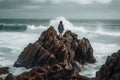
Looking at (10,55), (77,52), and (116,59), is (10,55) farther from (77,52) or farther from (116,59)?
(116,59)

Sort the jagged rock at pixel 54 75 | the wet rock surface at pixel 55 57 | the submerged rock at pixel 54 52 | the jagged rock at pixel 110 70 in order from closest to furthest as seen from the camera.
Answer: the jagged rock at pixel 110 70
the jagged rock at pixel 54 75
the wet rock surface at pixel 55 57
the submerged rock at pixel 54 52

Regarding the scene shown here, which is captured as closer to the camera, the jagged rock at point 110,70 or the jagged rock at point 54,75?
the jagged rock at point 110,70

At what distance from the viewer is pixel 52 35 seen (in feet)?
108

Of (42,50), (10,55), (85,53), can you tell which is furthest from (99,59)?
(10,55)

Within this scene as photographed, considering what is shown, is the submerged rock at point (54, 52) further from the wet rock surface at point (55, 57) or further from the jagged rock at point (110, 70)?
the jagged rock at point (110, 70)

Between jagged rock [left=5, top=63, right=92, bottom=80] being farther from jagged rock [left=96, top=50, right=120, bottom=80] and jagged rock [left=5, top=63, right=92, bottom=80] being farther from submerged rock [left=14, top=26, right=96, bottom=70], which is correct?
submerged rock [left=14, top=26, right=96, bottom=70]

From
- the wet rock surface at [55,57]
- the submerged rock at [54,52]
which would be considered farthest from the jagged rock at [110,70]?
the submerged rock at [54,52]

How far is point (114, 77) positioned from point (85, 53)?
52.3 ft

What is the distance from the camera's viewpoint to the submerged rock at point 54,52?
97.0ft

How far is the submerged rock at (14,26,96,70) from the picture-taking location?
29578 mm

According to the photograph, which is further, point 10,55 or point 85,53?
point 10,55

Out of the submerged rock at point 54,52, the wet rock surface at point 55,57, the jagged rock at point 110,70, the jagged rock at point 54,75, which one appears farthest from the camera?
the submerged rock at point 54,52

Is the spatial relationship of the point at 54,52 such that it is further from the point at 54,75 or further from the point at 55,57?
the point at 54,75

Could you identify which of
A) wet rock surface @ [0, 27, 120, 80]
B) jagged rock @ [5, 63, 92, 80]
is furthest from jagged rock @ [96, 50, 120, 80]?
jagged rock @ [5, 63, 92, 80]
